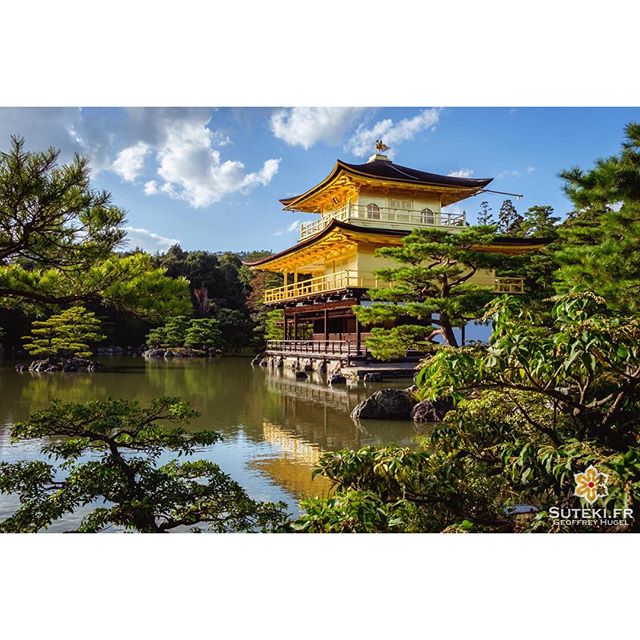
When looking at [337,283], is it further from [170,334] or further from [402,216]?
[170,334]

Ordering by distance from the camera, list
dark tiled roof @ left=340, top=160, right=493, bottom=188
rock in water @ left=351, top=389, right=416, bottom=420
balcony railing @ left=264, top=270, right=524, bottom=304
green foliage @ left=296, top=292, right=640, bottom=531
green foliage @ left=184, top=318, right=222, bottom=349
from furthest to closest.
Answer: green foliage @ left=184, top=318, right=222, bottom=349
dark tiled roof @ left=340, top=160, right=493, bottom=188
balcony railing @ left=264, top=270, right=524, bottom=304
rock in water @ left=351, top=389, right=416, bottom=420
green foliage @ left=296, top=292, right=640, bottom=531

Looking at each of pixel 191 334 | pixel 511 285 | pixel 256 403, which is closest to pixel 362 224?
pixel 511 285

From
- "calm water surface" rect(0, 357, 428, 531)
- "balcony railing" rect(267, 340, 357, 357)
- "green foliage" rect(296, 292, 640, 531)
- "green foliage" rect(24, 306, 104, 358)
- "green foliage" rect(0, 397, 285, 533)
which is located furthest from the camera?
"balcony railing" rect(267, 340, 357, 357)

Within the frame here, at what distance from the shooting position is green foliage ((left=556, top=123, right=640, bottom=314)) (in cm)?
298

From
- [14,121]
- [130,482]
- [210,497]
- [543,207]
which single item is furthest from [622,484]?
[543,207]

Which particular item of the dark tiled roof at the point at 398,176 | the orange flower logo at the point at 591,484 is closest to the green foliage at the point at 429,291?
the dark tiled roof at the point at 398,176

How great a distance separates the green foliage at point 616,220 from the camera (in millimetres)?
2984

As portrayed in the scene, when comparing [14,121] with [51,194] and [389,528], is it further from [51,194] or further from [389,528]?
[389,528]

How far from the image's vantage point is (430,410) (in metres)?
5.11

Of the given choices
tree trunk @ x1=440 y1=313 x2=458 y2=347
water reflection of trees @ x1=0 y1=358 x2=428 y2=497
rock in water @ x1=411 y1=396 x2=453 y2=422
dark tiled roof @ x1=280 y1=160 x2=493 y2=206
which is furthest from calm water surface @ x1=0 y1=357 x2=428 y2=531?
dark tiled roof @ x1=280 y1=160 x2=493 y2=206

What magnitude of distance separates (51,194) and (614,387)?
2.54 meters

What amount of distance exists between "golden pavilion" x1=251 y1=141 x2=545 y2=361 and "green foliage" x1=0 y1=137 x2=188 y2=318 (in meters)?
6.42

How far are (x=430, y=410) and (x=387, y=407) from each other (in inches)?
17.6

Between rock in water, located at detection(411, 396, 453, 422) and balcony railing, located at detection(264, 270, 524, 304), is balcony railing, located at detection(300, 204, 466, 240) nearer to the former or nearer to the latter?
balcony railing, located at detection(264, 270, 524, 304)
